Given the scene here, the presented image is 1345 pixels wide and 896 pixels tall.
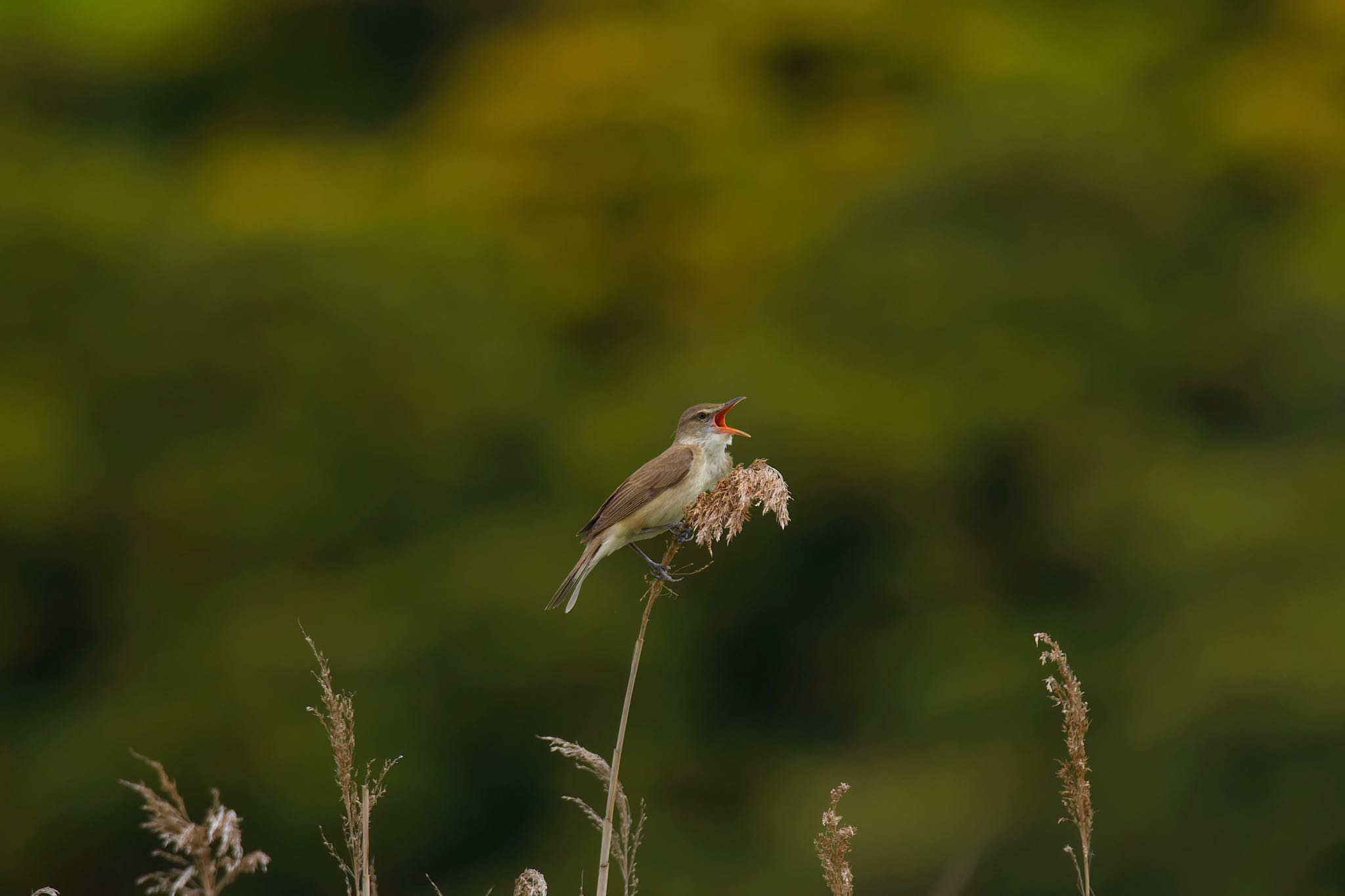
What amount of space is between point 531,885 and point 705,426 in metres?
2.61

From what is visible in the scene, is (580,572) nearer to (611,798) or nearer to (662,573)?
(662,573)

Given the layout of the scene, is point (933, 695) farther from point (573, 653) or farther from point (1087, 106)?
point (1087, 106)

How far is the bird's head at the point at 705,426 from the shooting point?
15.3 feet

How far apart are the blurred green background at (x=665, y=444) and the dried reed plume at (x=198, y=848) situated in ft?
20.3

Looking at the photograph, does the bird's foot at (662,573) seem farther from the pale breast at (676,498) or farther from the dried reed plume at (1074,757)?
the dried reed plume at (1074,757)

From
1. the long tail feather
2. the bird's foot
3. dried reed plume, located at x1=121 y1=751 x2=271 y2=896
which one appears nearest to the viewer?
dried reed plume, located at x1=121 y1=751 x2=271 y2=896

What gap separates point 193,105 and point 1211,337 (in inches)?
344

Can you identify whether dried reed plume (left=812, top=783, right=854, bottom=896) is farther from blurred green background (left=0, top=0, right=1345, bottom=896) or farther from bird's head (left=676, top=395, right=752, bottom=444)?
blurred green background (left=0, top=0, right=1345, bottom=896)

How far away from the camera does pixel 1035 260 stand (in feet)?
33.4

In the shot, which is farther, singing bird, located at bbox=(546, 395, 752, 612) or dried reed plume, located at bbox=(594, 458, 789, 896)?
singing bird, located at bbox=(546, 395, 752, 612)

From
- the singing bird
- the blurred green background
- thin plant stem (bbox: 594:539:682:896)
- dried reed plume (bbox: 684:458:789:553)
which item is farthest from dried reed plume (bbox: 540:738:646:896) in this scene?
the blurred green background

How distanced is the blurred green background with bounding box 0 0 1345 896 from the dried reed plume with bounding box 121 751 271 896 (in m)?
6.18

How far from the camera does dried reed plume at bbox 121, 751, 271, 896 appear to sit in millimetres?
1836

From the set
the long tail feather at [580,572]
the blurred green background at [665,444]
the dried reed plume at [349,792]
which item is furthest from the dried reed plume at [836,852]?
the blurred green background at [665,444]
